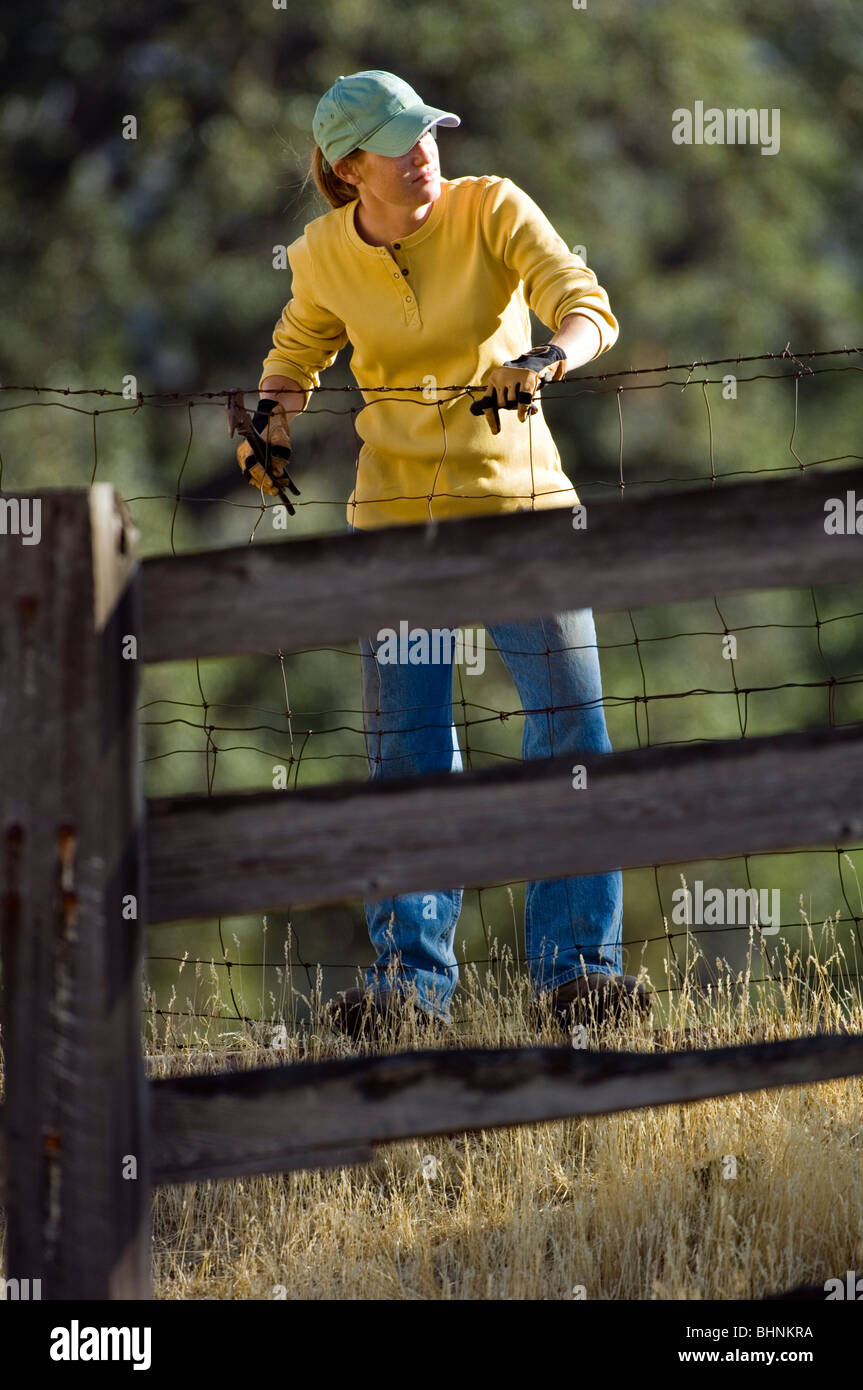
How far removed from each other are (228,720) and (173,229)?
4.19 metres

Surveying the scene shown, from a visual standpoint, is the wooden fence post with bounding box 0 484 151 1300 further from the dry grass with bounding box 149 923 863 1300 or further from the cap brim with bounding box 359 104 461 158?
the cap brim with bounding box 359 104 461 158

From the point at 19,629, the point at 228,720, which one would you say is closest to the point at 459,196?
the point at 19,629

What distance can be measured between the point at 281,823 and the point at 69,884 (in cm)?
30

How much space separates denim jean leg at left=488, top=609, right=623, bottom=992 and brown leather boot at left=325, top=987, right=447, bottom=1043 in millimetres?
326

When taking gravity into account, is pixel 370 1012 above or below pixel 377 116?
below

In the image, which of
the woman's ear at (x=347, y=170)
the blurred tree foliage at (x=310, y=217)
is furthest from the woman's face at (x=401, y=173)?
the blurred tree foliage at (x=310, y=217)

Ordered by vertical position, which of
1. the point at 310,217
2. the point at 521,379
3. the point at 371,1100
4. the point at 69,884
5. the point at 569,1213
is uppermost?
the point at 310,217

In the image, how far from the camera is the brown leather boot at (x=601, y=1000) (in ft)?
11.4

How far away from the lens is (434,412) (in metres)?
3.42

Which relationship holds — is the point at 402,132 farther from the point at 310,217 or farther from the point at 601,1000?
the point at 310,217

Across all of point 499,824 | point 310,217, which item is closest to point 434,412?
point 499,824

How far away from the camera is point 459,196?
3.42 meters

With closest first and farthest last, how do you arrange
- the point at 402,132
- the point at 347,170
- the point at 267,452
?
the point at 402,132
the point at 347,170
the point at 267,452

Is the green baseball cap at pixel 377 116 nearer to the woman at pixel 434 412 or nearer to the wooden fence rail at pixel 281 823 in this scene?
the woman at pixel 434 412
